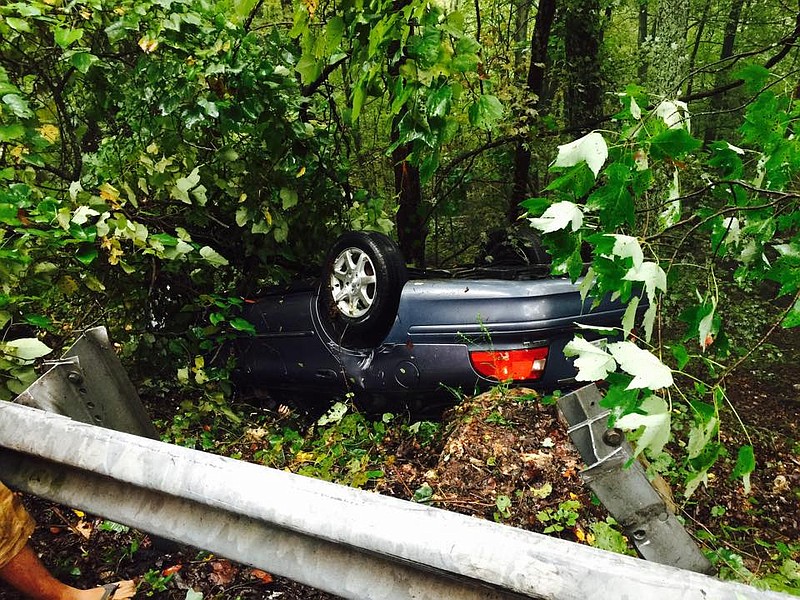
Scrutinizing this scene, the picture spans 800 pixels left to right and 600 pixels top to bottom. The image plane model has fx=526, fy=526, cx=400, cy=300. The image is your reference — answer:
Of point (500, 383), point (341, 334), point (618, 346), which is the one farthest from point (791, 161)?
point (341, 334)

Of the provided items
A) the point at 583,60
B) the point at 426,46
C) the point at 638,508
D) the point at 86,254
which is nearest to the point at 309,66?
the point at 426,46

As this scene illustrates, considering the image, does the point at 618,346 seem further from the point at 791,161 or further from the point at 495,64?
the point at 495,64

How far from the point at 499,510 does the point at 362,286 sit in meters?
1.75

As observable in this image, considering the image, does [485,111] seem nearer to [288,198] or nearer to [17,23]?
[288,198]

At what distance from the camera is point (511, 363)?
317 centimetres

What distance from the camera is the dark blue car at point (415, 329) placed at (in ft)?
10.3

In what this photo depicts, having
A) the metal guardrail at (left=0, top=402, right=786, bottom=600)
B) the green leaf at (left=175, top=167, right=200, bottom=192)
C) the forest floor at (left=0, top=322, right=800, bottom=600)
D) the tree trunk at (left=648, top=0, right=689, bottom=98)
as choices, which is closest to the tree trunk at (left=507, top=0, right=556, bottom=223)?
the tree trunk at (left=648, top=0, right=689, bottom=98)

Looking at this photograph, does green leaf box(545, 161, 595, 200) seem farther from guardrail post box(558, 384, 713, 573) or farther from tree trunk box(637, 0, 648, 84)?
tree trunk box(637, 0, 648, 84)

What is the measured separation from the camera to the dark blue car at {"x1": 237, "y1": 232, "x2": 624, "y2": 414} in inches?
124

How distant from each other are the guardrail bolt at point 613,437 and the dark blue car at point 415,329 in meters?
1.65

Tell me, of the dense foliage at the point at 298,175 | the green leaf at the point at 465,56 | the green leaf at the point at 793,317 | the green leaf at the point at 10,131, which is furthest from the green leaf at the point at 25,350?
the green leaf at the point at 793,317

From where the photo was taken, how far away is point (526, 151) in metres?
7.51

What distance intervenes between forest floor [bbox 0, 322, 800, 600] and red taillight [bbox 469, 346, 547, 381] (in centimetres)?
12

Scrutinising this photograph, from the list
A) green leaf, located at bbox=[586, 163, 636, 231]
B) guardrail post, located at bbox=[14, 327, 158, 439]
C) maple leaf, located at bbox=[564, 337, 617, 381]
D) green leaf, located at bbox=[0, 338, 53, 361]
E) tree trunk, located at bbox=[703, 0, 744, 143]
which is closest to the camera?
maple leaf, located at bbox=[564, 337, 617, 381]
